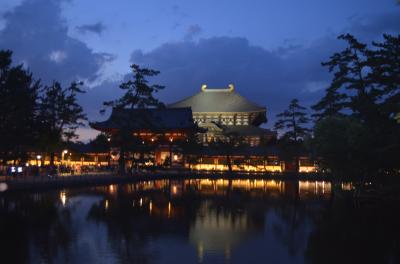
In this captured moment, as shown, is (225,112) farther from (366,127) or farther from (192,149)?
(366,127)

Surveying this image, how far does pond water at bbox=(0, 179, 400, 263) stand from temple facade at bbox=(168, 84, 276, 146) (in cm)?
4250

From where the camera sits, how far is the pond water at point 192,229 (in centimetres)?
1420

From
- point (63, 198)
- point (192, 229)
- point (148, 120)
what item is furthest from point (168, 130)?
point (192, 229)

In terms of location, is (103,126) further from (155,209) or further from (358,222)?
(358,222)

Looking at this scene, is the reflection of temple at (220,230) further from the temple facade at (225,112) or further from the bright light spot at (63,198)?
the temple facade at (225,112)

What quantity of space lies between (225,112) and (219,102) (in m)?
3.44

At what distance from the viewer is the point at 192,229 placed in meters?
18.8

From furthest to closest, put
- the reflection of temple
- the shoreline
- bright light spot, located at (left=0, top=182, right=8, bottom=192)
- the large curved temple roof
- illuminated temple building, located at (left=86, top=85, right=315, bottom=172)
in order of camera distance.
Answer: the large curved temple roof < illuminated temple building, located at (left=86, top=85, right=315, bottom=172) < the shoreline < bright light spot, located at (left=0, top=182, right=8, bottom=192) < the reflection of temple

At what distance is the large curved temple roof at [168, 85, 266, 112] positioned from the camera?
7838 centimetres

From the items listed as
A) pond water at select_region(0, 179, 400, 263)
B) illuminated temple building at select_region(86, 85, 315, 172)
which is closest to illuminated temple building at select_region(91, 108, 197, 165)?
illuminated temple building at select_region(86, 85, 315, 172)

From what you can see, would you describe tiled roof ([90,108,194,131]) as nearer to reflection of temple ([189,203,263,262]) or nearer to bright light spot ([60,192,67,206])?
bright light spot ([60,192,67,206])

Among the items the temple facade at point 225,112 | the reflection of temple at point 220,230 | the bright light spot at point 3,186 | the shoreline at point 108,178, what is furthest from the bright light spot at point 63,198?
the temple facade at point 225,112

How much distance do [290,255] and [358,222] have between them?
302 inches

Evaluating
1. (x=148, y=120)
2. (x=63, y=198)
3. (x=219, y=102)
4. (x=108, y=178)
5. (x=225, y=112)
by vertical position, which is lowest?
(x=63, y=198)
